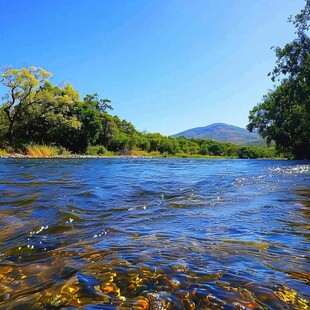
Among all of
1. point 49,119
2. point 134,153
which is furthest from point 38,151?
point 134,153

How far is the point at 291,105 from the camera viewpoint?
3669cm

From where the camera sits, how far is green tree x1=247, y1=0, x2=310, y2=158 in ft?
78.3

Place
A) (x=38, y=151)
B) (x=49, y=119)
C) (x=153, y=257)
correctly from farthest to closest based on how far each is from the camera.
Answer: (x=49, y=119) < (x=38, y=151) < (x=153, y=257)

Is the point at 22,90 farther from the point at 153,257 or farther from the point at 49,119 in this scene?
the point at 153,257

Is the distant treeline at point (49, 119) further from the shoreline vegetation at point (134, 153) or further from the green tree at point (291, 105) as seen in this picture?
the green tree at point (291, 105)

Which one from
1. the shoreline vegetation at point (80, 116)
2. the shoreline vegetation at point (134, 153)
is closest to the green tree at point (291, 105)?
the shoreline vegetation at point (80, 116)

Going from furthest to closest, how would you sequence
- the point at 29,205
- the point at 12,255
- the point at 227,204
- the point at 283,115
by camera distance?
the point at 283,115 → the point at 227,204 → the point at 29,205 → the point at 12,255

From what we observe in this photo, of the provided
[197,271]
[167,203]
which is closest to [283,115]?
[167,203]

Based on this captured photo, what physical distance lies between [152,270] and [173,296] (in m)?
0.44

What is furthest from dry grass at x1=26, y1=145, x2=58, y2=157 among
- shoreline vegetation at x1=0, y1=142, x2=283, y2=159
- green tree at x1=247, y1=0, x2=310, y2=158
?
green tree at x1=247, y1=0, x2=310, y2=158

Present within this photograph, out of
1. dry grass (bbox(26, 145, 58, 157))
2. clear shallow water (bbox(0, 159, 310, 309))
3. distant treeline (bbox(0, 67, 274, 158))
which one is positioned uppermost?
distant treeline (bbox(0, 67, 274, 158))

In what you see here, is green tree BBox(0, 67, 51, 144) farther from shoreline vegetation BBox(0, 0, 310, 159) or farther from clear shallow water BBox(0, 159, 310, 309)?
clear shallow water BBox(0, 159, 310, 309)

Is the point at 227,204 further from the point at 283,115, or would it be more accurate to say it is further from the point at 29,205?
the point at 283,115

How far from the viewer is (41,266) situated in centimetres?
246
